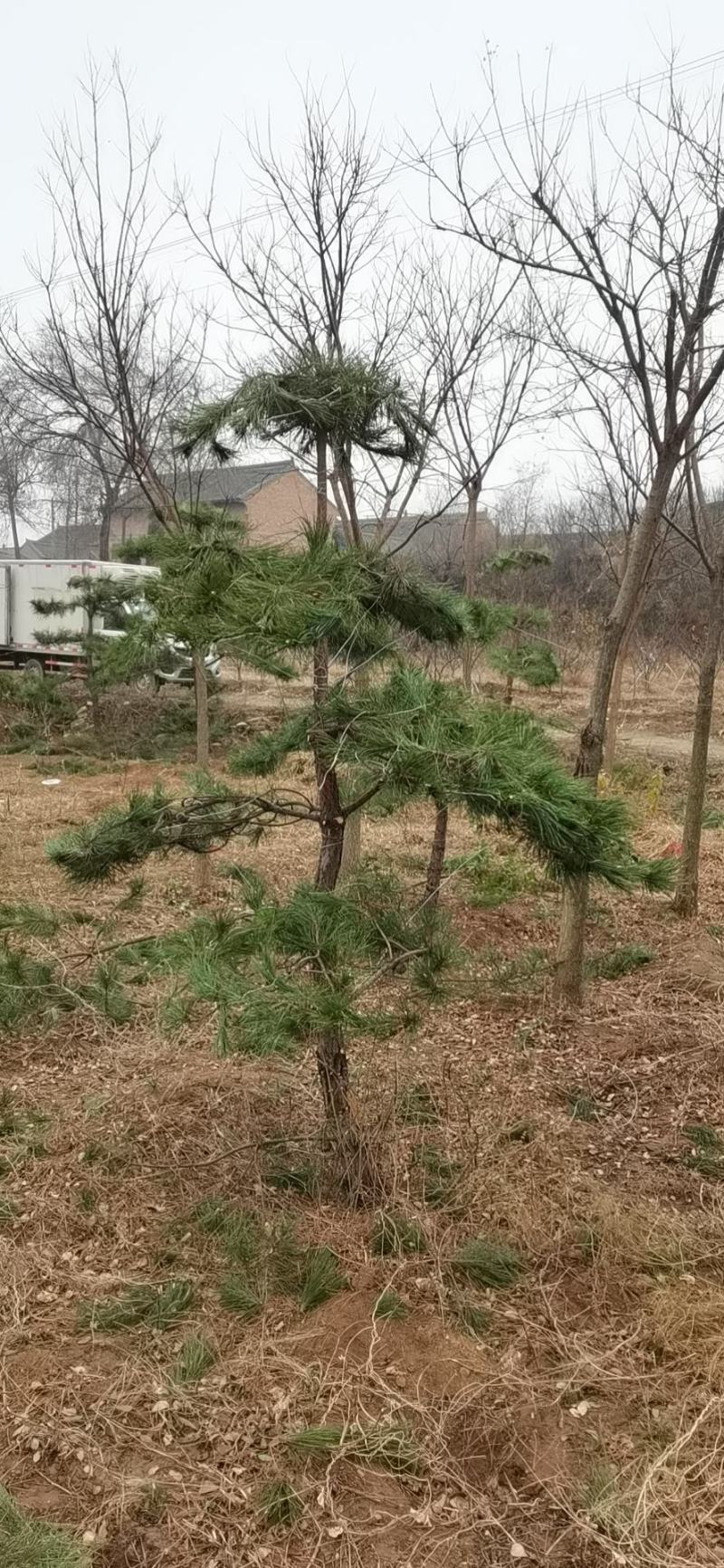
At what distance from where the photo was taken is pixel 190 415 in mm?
3947

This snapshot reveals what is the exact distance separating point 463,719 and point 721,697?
14.7m

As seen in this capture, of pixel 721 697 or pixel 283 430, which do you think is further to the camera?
pixel 721 697

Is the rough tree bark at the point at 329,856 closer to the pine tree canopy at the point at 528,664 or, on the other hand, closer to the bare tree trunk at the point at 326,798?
the bare tree trunk at the point at 326,798

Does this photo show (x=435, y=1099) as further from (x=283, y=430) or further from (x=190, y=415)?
(x=190, y=415)

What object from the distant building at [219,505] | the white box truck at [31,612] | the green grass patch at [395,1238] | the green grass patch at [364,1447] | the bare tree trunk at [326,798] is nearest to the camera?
the green grass patch at [364,1447]

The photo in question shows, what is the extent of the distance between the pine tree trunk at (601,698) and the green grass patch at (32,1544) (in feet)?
9.65

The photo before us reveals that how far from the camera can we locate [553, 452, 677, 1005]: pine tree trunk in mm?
4344

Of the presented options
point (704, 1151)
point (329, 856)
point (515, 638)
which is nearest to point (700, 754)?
point (704, 1151)

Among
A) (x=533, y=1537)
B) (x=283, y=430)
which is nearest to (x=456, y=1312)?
(x=533, y=1537)

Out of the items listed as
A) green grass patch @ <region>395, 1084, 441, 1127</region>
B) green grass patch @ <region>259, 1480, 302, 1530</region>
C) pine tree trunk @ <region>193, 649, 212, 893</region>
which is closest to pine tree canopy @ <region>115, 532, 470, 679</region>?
green grass patch @ <region>395, 1084, 441, 1127</region>

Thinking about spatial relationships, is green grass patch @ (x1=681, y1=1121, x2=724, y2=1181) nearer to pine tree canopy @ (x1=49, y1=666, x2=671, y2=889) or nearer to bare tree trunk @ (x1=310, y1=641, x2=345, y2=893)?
pine tree canopy @ (x1=49, y1=666, x2=671, y2=889)

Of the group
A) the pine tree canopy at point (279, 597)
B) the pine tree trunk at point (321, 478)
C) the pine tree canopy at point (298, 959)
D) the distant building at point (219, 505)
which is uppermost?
the distant building at point (219, 505)

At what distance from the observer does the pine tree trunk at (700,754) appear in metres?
5.65

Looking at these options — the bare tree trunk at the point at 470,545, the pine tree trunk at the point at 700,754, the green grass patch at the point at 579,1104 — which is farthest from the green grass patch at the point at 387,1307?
the bare tree trunk at the point at 470,545
